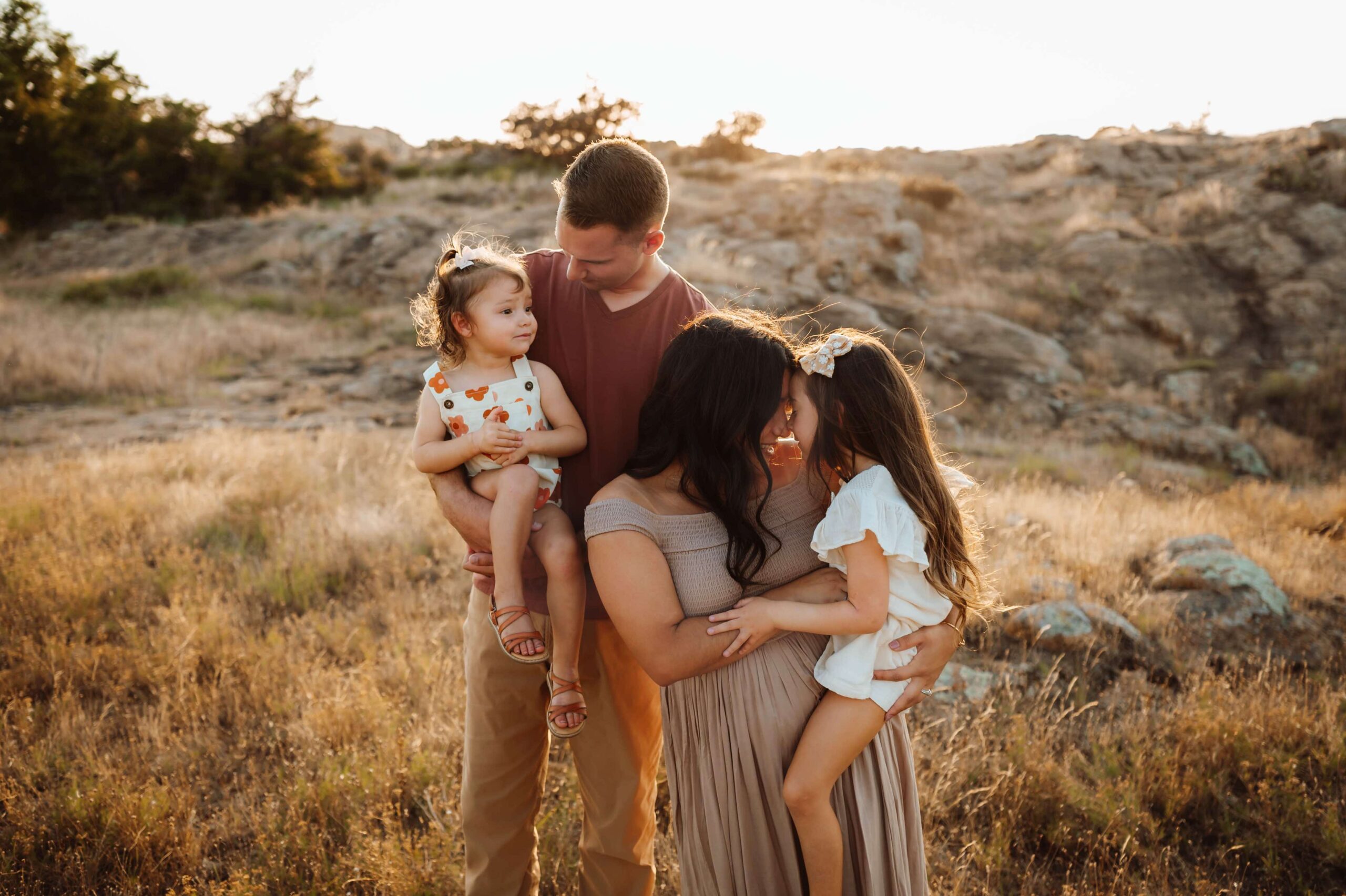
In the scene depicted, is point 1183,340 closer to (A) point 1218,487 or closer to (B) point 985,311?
(B) point 985,311

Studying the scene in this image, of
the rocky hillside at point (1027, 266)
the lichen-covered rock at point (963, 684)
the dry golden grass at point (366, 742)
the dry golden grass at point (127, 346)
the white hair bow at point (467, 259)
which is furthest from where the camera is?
the rocky hillside at point (1027, 266)

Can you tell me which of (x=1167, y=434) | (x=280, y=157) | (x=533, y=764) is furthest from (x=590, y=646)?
(x=280, y=157)

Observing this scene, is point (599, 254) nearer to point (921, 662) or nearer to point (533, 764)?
point (921, 662)

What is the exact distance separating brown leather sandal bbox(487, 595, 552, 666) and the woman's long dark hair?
0.69m

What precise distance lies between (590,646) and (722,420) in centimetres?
109

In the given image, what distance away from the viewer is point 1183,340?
48.7 feet

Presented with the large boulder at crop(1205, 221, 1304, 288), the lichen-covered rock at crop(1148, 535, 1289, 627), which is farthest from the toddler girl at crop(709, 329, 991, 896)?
the large boulder at crop(1205, 221, 1304, 288)

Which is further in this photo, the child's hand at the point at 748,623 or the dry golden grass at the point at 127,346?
the dry golden grass at the point at 127,346

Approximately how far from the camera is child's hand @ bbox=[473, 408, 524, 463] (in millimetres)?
2576

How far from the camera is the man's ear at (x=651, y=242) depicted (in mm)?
2596

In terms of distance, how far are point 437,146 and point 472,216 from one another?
81.2ft

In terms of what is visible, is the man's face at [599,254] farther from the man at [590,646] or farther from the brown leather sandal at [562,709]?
the brown leather sandal at [562,709]

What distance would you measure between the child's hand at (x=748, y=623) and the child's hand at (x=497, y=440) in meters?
0.95

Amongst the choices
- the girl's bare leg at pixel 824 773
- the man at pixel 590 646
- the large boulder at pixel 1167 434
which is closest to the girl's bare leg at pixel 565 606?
the man at pixel 590 646
